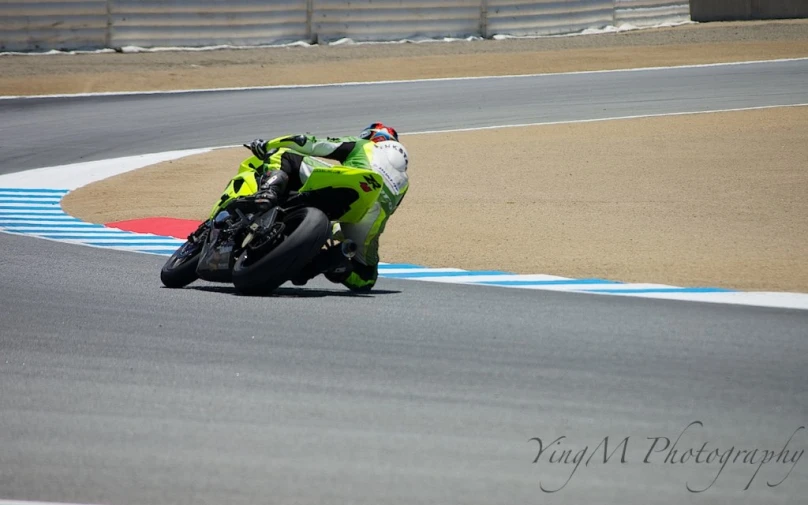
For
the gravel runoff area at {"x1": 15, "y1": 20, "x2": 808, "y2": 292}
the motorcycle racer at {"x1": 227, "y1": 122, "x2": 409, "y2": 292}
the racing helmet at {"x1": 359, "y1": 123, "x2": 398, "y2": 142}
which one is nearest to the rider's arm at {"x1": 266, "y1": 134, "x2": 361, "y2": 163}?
the motorcycle racer at {"x1": 227, "y1": 122, "x2": 409, "y2": 292}

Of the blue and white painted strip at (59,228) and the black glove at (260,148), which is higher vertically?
the black glove at (260,148)

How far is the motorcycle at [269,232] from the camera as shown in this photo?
7.18 meters

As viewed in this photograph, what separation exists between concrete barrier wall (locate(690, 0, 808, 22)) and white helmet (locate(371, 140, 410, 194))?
85.7 feet

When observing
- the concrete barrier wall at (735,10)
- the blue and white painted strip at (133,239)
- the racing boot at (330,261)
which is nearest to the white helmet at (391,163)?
the racing boot at (330,261)

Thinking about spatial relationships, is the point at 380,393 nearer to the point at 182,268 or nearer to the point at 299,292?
the point at 299,292

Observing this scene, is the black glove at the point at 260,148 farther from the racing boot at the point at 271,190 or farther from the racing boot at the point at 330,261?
the racing boot at the point at 330,261

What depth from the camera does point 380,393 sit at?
5410 millimetres

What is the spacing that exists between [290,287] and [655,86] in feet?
49.0

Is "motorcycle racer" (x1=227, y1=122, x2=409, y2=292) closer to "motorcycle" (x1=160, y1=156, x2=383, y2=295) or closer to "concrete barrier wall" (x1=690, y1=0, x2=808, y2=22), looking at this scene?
"motorcycle" (x1=160, y1=156, x2=383, y2=295)

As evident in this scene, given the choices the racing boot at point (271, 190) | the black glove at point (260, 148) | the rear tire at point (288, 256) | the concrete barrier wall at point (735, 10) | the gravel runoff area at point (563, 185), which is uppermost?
the black glove at point (260, 148)

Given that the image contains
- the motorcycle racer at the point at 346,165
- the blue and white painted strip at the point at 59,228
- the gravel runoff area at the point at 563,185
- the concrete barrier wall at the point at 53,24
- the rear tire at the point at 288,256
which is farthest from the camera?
the concrete barrier wall at the point at 53,24

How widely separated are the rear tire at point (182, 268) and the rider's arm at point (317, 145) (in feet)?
2.79

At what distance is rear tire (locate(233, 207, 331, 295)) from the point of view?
7.11m

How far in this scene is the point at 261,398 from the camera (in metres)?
5.30
